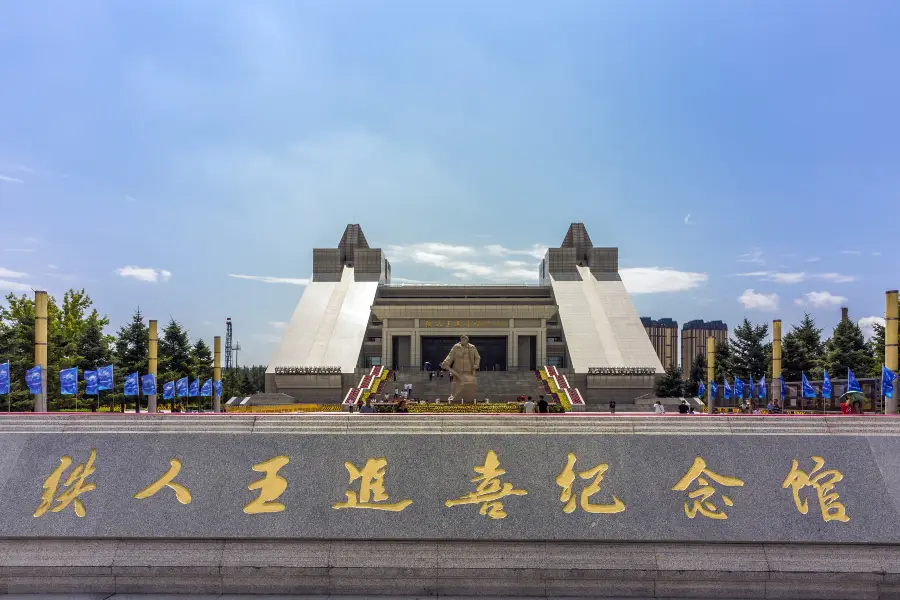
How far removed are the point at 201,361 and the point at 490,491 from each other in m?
27.3

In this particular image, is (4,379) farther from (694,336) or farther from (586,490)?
(694,336)

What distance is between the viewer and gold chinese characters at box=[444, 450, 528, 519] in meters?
6.30

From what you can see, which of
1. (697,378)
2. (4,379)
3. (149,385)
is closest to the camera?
(4,379)

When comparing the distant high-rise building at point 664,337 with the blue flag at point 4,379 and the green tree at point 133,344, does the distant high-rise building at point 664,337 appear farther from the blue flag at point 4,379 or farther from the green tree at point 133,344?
the blue flag at point 4,379

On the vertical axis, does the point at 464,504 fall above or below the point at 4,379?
below

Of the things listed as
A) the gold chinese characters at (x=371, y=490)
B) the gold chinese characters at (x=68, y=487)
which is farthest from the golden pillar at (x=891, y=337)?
the gold chinese characters at (x=68, y=487)

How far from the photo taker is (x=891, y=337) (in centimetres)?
1266

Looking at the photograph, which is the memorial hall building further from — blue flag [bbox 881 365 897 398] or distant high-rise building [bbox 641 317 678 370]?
distant high-rise building [bbox 641 317 678 370]

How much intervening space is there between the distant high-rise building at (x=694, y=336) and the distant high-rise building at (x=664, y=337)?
3.42 ft

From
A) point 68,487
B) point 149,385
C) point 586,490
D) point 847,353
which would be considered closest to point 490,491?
point 586,490

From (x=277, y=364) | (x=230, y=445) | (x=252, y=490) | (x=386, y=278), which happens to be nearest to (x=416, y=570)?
(x=252, y=490)

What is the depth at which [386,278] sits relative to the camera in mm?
47750

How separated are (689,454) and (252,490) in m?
4.11

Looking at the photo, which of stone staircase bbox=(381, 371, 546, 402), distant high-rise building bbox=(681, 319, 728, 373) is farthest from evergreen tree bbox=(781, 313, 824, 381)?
distant high-rise building bbox=(681, 319, 728, 373)
